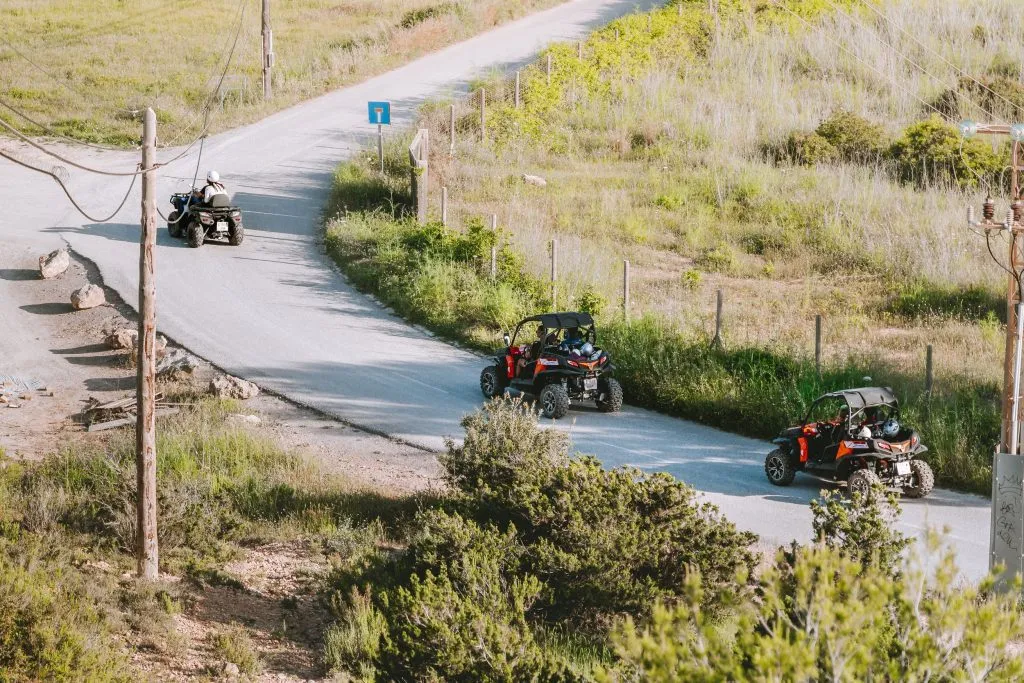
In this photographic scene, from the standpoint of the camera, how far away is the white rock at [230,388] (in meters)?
19.8

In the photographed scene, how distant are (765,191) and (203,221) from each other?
14.2 metres

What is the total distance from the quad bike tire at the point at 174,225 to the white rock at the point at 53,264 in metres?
2.66

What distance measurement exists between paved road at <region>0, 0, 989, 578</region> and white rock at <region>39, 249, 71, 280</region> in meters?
0.78

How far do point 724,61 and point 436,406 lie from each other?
26.5 metres

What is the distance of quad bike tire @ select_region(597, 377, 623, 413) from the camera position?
19.3 meters

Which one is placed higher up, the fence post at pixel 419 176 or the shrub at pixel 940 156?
the shrub at pixel 940 156

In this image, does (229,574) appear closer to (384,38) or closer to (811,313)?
(811,313)

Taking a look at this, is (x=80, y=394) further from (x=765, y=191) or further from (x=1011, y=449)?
(x=765, y=191)

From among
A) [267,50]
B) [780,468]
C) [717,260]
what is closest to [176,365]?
[780,468]

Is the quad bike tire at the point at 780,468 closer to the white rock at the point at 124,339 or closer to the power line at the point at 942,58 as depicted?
the white rock at the point at 124,339

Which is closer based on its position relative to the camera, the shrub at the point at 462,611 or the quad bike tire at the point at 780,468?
the shrub at the point at 462,611

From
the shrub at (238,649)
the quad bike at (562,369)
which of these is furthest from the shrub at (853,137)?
the shrub at (238,649)

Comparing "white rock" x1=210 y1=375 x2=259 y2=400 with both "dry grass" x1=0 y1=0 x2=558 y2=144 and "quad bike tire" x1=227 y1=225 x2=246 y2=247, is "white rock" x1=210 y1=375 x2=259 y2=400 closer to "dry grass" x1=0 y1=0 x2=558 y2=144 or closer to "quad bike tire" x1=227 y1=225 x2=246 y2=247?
"quad bike tire" x1=227 y1=225 x2=246 y2=247

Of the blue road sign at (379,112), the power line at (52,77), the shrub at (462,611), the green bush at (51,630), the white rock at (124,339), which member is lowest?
the green bush at (51,630)
